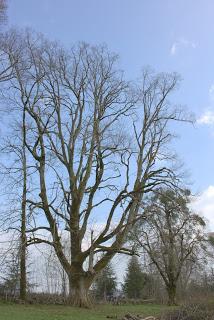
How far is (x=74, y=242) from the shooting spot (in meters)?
27.2

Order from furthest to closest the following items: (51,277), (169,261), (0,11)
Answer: (51,277)
(169,261)
(0,11)

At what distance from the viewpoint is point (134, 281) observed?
195 ft

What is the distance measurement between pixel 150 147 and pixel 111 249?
8072 millimetres

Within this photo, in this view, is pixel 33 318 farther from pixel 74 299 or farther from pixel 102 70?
pixel 102 70

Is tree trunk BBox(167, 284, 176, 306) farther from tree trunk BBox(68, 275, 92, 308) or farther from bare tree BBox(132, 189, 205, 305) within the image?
tree trunk BBox(68, 275, 92, 308)

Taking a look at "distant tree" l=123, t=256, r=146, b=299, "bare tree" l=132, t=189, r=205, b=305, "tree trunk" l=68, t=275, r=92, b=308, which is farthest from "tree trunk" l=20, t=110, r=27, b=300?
"distant tree" l=123, t=256, r=146, b=299

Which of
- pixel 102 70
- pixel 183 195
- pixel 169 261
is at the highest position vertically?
pixel 102 70

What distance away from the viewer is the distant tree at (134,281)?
58.8m

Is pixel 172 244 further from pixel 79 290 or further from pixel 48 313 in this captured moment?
pixel 48 313

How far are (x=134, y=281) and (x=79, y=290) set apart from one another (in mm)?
34376

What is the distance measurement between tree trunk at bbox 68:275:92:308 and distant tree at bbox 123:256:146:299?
33.4 m

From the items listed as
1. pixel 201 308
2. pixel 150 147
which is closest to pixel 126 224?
pixel 150 147

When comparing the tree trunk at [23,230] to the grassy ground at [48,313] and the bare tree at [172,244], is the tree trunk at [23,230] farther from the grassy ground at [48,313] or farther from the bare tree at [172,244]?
the bare tree at [172,244]

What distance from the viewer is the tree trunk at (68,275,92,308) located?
26.2 metres
